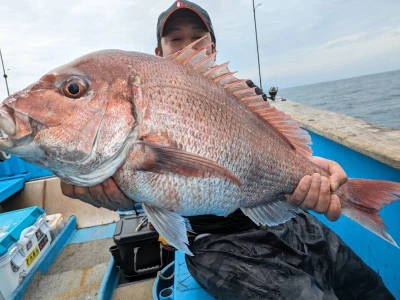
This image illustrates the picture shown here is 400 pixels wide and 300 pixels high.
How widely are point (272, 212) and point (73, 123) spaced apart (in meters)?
1.16

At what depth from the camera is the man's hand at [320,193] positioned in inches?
62.1

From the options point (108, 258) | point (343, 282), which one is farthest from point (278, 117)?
point (108, 258)

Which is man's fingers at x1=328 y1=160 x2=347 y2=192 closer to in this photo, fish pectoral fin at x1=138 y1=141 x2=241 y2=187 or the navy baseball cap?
fish pectoral fin at x1=138 y1=141 x2=241 y2=187

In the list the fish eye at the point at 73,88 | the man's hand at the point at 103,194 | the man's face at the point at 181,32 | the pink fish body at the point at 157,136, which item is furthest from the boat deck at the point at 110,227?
the fish eye at the point at 73,88

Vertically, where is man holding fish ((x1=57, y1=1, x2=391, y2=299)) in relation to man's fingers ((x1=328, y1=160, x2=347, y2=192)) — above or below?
below

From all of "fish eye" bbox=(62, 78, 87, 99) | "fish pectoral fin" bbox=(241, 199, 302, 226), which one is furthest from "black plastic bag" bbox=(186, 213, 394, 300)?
"fish eye" bbox=(62, 78, 87, 99)

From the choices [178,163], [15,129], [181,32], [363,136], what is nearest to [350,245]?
[363,136]

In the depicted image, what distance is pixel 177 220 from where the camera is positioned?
4.24 ft

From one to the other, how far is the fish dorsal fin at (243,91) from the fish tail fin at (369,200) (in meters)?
0.33

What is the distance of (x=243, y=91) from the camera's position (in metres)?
1.63

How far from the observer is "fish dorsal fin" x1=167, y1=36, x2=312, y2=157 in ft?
4.92

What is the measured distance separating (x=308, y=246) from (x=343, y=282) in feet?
1.30

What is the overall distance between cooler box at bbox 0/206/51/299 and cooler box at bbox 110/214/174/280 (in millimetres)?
973

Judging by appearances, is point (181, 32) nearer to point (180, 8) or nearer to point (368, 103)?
point (180, 8)
